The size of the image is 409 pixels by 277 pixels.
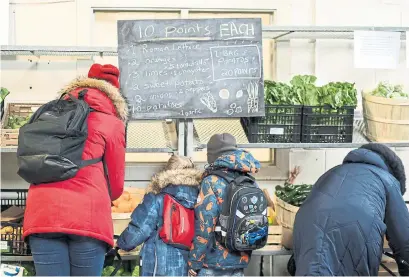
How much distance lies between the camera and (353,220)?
2.99m

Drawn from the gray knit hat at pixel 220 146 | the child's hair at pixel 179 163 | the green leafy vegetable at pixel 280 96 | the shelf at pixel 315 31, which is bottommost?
the child's hair at pixel 179 163

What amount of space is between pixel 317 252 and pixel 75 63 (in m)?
2.66

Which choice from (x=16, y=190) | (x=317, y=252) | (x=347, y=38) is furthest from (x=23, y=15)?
(x=317, y=252)

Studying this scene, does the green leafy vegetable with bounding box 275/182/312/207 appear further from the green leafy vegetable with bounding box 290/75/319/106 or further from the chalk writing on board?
the chalk writing on board

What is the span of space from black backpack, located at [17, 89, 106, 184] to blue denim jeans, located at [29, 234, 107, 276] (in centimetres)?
33

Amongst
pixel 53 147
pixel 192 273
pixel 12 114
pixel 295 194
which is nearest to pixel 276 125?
pixel 295 194

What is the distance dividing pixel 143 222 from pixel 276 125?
46.8 inches

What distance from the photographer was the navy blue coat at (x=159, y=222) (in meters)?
3.51

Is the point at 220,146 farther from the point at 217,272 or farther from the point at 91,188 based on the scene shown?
the point at 91,188

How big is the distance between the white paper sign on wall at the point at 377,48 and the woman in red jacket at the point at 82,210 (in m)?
1.86

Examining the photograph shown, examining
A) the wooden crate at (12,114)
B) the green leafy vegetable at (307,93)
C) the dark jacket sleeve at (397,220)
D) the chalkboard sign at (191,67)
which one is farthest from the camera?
the green leafy vegetable at (307,93)

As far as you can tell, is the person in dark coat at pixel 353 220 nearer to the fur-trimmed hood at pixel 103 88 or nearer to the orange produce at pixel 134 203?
the fur-trimmed hood at pixel 103 88

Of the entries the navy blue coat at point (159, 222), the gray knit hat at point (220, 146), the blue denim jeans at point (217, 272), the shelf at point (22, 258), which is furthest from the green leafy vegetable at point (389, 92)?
the shelf at point (22, 258)

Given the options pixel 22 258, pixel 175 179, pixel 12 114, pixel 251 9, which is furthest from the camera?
pixel 251 9
